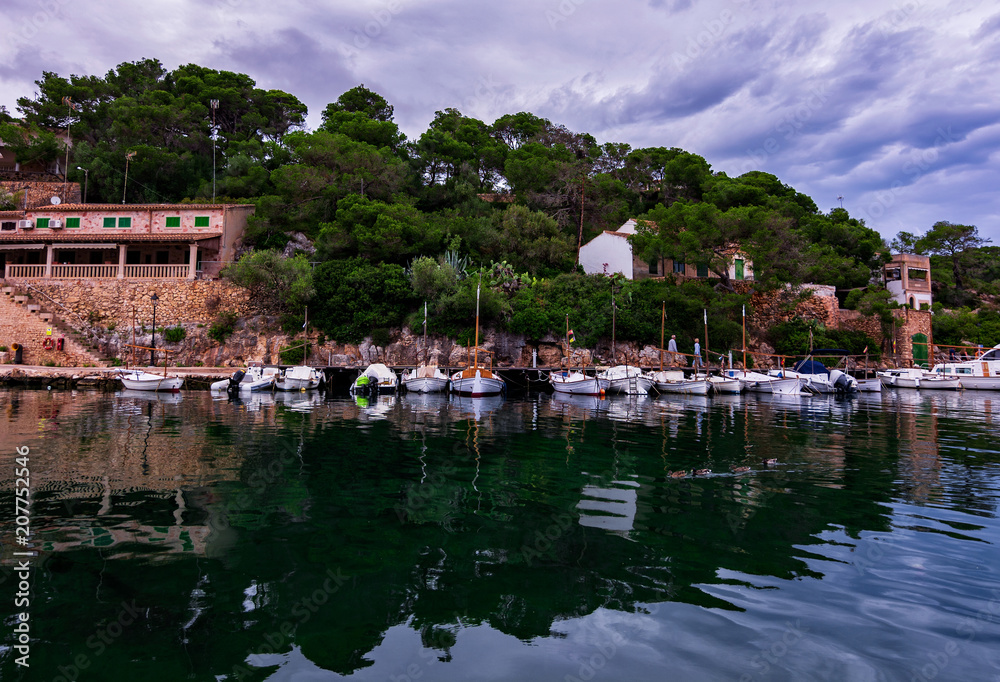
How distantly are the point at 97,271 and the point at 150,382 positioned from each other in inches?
586

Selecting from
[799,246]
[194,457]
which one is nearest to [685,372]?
[799,246]

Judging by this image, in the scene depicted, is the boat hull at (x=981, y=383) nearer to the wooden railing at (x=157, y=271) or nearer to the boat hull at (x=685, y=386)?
the boat hull at (x=685, y=386)

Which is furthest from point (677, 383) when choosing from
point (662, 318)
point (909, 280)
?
point (909, 280)

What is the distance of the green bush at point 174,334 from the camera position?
3522 cm

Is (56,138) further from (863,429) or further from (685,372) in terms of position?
(863,429)

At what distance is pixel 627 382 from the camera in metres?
30.0

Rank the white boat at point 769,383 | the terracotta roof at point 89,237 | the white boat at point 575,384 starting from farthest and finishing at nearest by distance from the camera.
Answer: the terracotta roof at point 89,237 → the white boat at point 769,383 → the white boat at point 575,384

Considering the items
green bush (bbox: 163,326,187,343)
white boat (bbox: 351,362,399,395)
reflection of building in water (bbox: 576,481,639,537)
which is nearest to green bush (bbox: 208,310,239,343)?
green bush (bbox: 163,326,187,343)

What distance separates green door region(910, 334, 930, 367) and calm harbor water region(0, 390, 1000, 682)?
1556 inches

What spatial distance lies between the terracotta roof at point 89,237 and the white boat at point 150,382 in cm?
1283

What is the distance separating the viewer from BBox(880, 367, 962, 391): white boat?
35.9 meters

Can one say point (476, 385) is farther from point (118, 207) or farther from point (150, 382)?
point (118, 207)

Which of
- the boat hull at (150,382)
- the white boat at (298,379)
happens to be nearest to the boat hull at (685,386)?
the white boat at (298,379)

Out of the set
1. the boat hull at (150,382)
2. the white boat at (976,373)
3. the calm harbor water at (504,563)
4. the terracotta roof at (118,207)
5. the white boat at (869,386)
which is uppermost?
the terracotta roof at (118,207)
